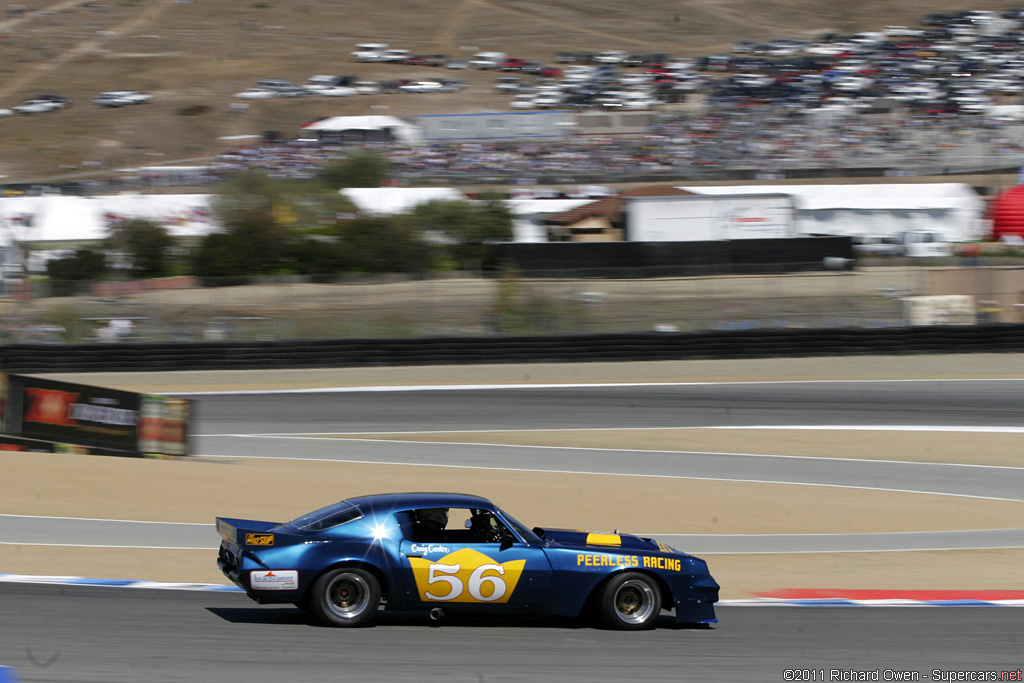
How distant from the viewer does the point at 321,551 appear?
21.1 feet

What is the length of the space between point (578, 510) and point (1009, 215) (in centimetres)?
3018

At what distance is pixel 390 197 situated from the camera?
124 ft

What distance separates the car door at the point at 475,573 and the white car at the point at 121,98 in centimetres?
6572

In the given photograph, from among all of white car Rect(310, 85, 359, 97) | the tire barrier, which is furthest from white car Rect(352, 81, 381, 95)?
the tire barrier

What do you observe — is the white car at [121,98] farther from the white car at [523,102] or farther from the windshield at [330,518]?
the windshield at [330,518]

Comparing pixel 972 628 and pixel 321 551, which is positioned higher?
pixel 321 551

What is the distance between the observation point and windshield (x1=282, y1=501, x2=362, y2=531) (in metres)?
6.65

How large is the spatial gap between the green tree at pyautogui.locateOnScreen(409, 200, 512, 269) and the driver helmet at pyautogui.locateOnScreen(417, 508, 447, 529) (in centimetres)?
2696

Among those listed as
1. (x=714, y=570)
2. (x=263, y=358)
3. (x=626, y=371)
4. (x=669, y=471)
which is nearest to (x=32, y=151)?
(x=263, y=358)

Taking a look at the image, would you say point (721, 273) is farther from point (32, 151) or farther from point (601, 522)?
point (32, 151)

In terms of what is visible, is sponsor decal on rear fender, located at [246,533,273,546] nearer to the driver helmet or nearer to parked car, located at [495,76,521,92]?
the driver helmet

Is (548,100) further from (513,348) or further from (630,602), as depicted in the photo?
(630,602)

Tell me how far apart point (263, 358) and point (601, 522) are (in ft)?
42.2

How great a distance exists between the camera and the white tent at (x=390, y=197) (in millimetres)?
36750
